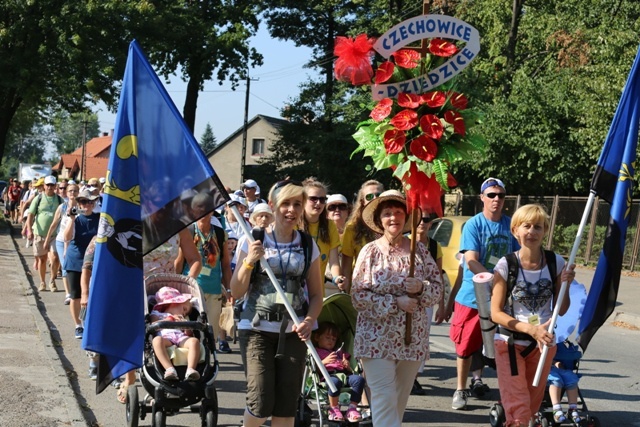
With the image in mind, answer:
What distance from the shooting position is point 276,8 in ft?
151

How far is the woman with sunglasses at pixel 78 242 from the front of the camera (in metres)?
10.2

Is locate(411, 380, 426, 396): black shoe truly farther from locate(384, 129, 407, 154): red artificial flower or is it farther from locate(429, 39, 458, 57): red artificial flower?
locate(429, 39, 458, 57): red artificial flower

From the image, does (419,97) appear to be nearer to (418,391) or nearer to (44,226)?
(418,391)

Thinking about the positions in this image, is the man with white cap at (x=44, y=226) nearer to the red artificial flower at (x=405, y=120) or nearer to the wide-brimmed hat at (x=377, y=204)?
the wide-brimmed hat at (x=377, y=204)

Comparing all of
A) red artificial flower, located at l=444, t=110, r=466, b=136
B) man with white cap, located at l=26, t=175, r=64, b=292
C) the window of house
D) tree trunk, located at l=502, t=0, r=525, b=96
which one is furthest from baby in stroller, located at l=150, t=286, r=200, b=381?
Answer: the window of house

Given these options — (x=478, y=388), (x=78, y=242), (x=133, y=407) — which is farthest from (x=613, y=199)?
(x=78, y=242)

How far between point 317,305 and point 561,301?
152 centimetres

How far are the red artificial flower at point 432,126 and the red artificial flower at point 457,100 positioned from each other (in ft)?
0.54

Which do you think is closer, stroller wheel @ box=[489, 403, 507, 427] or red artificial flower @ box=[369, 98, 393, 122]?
red artificial flower @ box=[369, 98, 393, 122]

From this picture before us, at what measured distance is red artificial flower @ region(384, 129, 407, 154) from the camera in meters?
5.59

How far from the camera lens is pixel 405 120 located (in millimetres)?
5543

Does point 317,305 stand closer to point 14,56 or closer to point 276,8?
point 14,56

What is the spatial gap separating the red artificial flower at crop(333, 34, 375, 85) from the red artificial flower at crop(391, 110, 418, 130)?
1.01 ft

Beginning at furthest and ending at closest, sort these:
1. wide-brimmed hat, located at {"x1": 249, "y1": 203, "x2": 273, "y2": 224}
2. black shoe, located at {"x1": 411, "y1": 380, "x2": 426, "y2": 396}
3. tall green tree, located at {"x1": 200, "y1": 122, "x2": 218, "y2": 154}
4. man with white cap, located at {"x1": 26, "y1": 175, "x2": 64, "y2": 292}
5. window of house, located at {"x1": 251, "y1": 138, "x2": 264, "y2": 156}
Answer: tall green tree, located at {"x1": 200, "y1": 122, "x2": 218, "y2": 154}, window of house, located at {"x1": 251, "y1": 138, "x2": 264, "y2": 156}, man with white cap, located at {"x1": 26, "y1": 175, "x2": 64, "y2": 292}, black shoe, located at {"x1": 411, "y1": 380, "x2": 426, "y2": 396}, wide-brimmed hat, located at {"x1": 249, "y1": 203, "x2": 273, "y2": 224}
